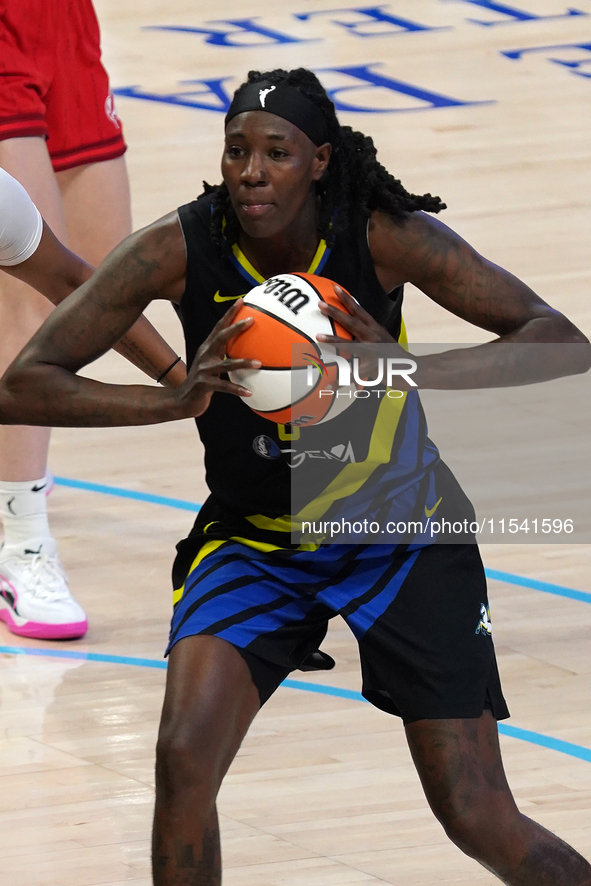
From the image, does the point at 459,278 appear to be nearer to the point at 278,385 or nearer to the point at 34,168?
the point at 278,385

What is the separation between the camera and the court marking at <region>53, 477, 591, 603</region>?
15.8 ft

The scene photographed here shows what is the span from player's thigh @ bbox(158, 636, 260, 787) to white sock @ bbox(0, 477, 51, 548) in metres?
1.88

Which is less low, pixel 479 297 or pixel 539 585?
pixel 479 297

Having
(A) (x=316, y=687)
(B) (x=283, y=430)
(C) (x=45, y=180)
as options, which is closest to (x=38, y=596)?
(A) (x=316, y=687)

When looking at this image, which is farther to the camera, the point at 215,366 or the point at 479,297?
the point at 479,297

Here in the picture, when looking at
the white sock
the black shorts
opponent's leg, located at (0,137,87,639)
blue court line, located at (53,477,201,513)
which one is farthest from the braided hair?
blue court line, located at (53,477,201,513)

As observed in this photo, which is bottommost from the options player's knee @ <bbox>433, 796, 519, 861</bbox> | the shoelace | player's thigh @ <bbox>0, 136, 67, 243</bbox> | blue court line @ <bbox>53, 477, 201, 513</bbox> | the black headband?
blue court line @ <bbox>53, 477, 201, 513</bbox>

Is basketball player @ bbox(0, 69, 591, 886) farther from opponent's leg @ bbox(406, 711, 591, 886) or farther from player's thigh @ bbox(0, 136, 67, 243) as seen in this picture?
player's thigh @ bbox(0, 136, 67, 243)

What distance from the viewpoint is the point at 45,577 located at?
469 cm

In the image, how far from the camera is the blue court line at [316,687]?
393cm

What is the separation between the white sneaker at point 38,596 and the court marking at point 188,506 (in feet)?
2.60

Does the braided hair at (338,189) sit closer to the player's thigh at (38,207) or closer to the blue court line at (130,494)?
the player's thigh at (38,207)

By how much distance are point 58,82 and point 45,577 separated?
1.46 meters

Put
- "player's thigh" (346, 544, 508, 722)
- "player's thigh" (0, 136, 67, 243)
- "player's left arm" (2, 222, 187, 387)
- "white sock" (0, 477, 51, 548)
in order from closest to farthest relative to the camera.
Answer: "player's thigh" (346, 544, 508, 722), "player's left arm" (2, 222, 187, 387), "player's thigh" (0, 136, 67, 243), "white sock" (0, 477, 51, 548)
